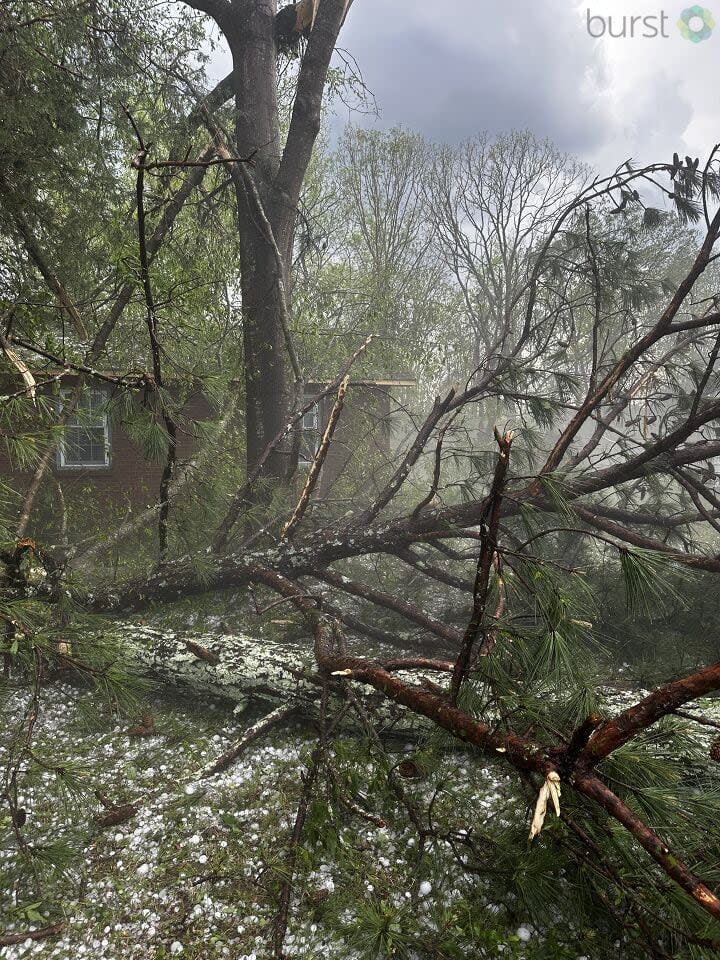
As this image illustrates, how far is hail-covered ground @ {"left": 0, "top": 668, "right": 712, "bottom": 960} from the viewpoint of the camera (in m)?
2.32

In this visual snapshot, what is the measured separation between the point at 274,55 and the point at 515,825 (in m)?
8.40

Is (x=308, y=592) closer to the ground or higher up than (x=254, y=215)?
closer to the ground

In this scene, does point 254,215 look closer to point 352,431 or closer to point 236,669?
point 236,669

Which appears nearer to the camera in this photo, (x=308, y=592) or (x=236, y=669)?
(x=236, y=669)

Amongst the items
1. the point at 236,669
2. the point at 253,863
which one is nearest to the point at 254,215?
the point at 236,669

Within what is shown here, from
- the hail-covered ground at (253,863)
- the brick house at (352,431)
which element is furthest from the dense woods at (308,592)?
the brick house at (352,431)

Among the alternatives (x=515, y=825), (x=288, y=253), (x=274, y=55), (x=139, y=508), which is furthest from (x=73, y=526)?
(x=515, y=825)

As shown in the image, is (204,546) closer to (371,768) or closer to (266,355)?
(266,355)

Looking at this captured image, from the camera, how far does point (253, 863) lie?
2.73 metres

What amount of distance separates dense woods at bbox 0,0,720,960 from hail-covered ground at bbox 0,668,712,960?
0.06 feet

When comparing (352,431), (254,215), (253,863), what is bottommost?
(253,863)

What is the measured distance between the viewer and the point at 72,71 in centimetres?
489

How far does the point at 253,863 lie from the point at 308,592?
2.83 metres

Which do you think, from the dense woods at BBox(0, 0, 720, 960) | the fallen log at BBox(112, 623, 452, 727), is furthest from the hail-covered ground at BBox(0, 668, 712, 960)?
the fallen log at BBox(112, 623, 452, 727)
